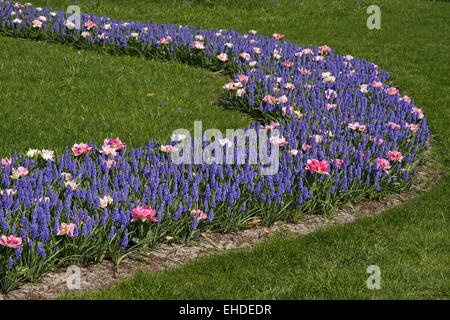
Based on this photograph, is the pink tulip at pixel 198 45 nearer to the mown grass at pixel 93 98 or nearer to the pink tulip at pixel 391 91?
the mown grass at pixel 93 98

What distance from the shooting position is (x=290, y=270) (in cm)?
520

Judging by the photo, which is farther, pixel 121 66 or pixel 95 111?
pixel 121 66

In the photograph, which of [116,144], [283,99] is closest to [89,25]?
[283,99]

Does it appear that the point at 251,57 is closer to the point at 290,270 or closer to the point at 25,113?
the point at 25,113

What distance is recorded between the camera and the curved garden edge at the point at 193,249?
4.77 m

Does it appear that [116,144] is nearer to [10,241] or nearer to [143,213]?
[143,213]

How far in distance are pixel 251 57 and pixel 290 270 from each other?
5865 millimetres

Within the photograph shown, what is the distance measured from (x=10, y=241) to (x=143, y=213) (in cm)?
106

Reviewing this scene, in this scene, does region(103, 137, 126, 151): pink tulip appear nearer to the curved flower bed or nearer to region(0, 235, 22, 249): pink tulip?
the curved flower bed

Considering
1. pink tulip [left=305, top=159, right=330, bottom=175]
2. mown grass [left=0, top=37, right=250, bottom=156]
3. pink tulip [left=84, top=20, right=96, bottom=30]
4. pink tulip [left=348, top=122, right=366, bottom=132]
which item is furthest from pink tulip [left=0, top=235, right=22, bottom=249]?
pink tulip [left=84, top=20, right=96, bottom=30]

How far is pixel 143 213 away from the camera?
16.8ft

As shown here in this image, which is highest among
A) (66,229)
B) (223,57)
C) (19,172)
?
(223,57)
